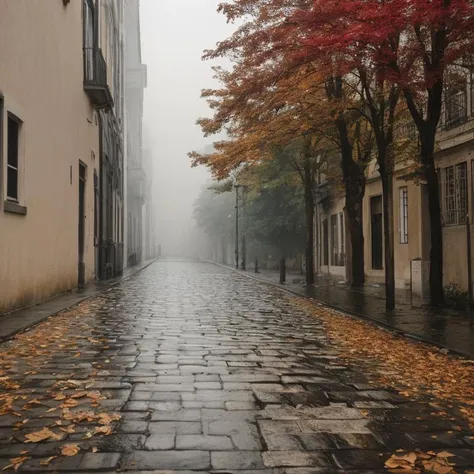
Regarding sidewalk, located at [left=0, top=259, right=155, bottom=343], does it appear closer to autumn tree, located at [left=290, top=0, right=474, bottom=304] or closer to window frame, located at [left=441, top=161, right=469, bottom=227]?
autumn tree, located at [left=290, top=0, right=474, bottom=304]

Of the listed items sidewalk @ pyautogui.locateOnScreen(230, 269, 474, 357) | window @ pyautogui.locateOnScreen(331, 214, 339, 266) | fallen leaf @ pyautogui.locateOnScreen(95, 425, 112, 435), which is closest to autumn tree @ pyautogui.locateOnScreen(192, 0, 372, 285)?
sidewalk @ pyautogui.locateOnScreen(230, 269, 474, 357)

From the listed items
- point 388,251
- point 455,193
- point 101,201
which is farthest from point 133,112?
point 388,251

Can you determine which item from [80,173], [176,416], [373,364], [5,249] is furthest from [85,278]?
[176,416]

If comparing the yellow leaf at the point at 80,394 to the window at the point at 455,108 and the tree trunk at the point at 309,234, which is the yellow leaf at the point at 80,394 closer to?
the window at the point at 455,108

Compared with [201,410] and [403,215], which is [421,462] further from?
[403,215]

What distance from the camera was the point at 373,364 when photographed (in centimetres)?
684

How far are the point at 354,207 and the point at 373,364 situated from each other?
13.4m

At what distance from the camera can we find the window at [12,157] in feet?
37.6

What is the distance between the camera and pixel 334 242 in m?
30.5

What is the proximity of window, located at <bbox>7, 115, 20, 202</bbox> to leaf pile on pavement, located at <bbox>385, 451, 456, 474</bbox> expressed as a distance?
9650mm

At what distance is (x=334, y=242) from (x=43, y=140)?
19504 millimetres

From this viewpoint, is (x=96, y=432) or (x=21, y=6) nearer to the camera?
(x=96, y=432)

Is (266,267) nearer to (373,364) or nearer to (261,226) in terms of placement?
(261,226)

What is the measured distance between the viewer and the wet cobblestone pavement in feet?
11.8
